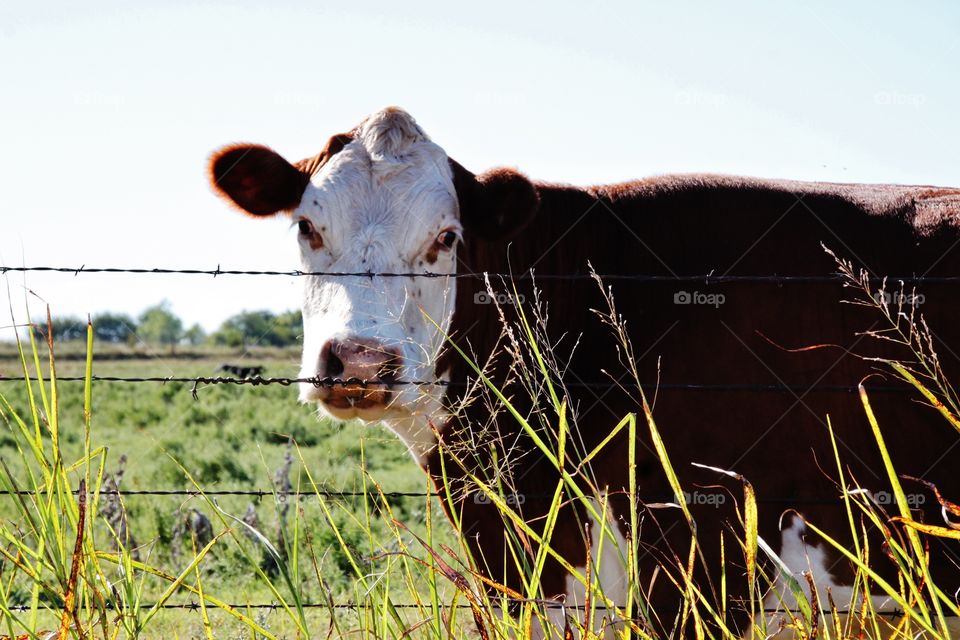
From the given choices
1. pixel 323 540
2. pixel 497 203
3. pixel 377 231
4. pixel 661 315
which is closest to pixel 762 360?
pixel 661 315

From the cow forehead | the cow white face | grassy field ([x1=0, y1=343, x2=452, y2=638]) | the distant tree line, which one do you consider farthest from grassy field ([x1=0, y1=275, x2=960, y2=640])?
the distant tree line

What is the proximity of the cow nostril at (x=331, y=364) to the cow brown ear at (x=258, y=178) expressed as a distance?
3.83ft

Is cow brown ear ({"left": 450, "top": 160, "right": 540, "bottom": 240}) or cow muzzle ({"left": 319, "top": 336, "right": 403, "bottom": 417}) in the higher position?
cow brown ear ({"left": 450, "top": 160, "right": 540, "bottom": 240})

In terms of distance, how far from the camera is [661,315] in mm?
3664

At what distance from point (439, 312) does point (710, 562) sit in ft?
4.55

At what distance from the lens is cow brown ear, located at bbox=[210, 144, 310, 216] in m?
4.14

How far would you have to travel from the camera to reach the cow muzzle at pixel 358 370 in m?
Answer: 3.06

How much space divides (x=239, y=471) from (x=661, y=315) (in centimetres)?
678

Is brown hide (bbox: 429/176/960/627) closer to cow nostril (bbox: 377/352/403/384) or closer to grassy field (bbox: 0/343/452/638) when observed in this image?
cow nostril (bbox: 377/352/403/384)

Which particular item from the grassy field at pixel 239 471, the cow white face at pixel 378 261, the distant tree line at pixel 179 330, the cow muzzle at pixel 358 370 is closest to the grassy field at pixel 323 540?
the grassy field at pixel 239 471

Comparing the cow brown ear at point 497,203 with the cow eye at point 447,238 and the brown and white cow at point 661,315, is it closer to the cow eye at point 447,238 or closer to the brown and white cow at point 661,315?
the brown and white cow at point 661,315

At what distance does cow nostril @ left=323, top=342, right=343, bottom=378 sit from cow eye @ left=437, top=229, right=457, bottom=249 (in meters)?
0.86

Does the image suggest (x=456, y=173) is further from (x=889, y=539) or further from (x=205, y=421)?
(x=205, y=421)

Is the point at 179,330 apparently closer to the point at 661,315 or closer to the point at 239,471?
the point at 239,471
